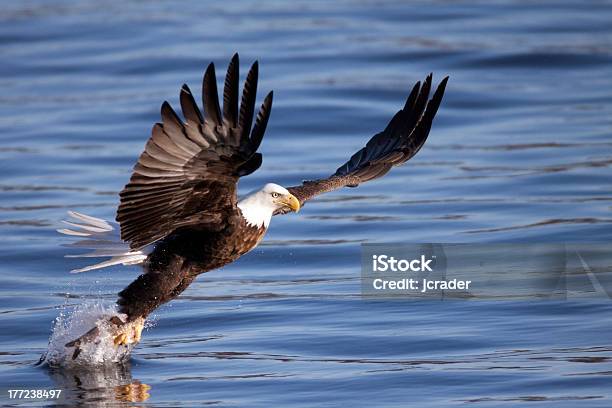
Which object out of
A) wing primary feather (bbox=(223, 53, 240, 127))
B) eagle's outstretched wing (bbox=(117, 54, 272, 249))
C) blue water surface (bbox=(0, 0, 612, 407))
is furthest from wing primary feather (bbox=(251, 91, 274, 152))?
blue water surface (bbox=(0, 0, 612, 407))

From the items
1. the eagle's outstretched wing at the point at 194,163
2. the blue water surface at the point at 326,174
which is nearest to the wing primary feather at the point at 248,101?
the eagle's outstretched wing at the point at 194,163

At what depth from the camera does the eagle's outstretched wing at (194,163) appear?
652cm

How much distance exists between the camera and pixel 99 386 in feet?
24.6

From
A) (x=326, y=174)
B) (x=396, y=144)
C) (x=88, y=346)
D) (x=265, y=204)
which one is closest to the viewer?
(x=265, y=204)

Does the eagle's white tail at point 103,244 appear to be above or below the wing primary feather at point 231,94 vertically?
below

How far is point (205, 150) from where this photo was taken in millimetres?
6758

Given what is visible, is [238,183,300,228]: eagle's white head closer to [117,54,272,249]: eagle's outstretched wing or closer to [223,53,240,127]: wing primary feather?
[117,54,272,249]: eagle's outstretched wing

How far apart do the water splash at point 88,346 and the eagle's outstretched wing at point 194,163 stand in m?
0.76

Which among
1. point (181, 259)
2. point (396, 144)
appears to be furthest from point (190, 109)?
point (396, 144)

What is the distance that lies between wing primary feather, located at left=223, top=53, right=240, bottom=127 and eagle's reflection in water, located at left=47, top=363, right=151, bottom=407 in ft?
5.34

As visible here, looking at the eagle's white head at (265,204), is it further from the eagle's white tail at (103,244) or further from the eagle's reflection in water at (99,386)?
the eagle's reflection in water at (99,386)

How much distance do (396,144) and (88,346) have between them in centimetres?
261

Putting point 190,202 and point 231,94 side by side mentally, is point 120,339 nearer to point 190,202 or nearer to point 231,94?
point 190,202

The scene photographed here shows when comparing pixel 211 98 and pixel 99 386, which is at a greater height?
pixel 211 98
